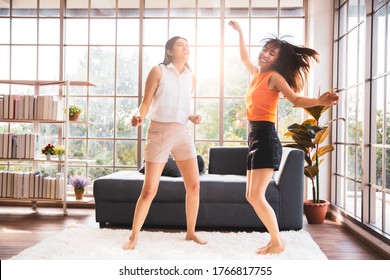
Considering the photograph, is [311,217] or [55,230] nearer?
[55,230]

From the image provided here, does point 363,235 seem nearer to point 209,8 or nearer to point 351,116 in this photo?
point 351,116

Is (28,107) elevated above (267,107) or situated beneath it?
elevated above

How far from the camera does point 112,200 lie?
148 inches

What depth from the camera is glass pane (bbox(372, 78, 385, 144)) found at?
3356mm

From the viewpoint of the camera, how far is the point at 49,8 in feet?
16.5

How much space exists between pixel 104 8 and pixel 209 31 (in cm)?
127

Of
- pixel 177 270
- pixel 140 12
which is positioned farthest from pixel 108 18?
pixel 177 270

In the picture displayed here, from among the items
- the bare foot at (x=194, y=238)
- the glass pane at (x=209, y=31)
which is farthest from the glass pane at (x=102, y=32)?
the bare foot at (x=194, y=238)

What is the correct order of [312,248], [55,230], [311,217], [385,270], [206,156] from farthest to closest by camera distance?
[206,156], [311,217], [55,230], [312,248], [385,270]

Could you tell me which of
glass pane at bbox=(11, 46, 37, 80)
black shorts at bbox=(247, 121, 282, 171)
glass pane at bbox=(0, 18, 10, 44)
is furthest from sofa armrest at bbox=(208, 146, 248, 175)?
glass pane at bbox=(0, 18, 10, 44)

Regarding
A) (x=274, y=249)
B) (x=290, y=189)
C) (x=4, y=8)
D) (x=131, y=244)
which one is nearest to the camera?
(x=274, y=249)

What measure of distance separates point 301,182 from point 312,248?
79cm

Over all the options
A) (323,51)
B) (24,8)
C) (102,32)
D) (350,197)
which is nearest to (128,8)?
(102,32)

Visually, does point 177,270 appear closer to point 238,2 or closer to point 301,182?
point 301,182
